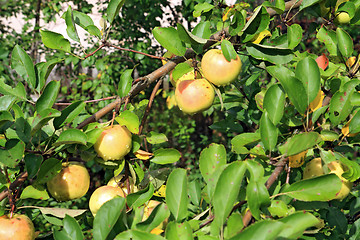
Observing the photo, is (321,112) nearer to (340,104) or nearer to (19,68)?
(340,104)

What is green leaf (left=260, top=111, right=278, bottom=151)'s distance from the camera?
686 mm

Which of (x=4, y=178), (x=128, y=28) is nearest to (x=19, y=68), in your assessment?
(x=4, y=178)

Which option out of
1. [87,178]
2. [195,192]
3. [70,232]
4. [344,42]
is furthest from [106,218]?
[344,42]

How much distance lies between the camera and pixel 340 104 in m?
0.74

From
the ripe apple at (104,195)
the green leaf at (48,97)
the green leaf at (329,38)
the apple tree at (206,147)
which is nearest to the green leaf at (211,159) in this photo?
the apple tree at (206,147)

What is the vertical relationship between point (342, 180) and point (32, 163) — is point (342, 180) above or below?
below

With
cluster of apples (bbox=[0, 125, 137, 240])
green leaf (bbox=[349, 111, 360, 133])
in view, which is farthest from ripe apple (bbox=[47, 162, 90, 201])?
green leaf (bbox=[349, 111, 360, 133])

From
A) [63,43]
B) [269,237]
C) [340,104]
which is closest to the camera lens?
[269,237]

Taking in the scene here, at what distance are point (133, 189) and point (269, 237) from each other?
43 centimetres

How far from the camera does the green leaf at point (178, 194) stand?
58cm

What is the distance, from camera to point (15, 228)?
2.25 ft

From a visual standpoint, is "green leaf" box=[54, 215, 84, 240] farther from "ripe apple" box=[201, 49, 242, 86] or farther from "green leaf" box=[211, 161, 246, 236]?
"ripe apple" box=[201, 49, 242, 86]

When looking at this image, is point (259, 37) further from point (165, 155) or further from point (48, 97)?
point (48, 97)

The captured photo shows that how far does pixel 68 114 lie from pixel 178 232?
0.37 m
